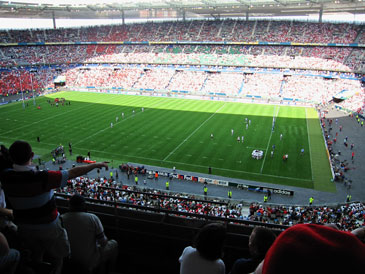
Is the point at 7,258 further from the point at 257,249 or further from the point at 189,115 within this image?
the point at 189,115

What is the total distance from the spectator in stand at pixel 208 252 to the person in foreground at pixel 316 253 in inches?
61.6

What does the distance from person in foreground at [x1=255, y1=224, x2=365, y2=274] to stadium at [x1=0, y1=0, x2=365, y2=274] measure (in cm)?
154

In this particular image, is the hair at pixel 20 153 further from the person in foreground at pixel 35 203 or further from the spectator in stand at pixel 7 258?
the spectator in stand at pixel 7 258

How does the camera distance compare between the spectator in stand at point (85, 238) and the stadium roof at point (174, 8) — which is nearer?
the spectator in stand at point (85, 238)

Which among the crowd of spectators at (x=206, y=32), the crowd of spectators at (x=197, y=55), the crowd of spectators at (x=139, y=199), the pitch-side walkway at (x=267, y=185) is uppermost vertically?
the crowd of spectators at (x=206, y=32)

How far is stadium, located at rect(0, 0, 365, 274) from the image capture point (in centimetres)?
562

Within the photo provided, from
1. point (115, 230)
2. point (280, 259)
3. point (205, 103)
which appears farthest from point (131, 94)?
point (280, 259)

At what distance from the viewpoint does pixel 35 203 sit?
3.67 metres

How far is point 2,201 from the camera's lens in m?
4.01

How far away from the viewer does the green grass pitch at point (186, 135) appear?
1142 inches

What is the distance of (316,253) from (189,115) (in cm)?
4514

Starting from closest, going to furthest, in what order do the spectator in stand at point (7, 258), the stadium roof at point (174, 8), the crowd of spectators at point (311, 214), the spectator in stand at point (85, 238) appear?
the spectator in stand at point (7, 258), the spectator in stand at point (85, 238), the crowd of spectators at point (311, 214), the stadium roof at point (174, 8)

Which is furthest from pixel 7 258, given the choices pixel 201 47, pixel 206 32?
pixel 206 32

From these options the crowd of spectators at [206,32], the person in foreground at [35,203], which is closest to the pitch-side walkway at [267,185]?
the person in foreground at [35,203]
